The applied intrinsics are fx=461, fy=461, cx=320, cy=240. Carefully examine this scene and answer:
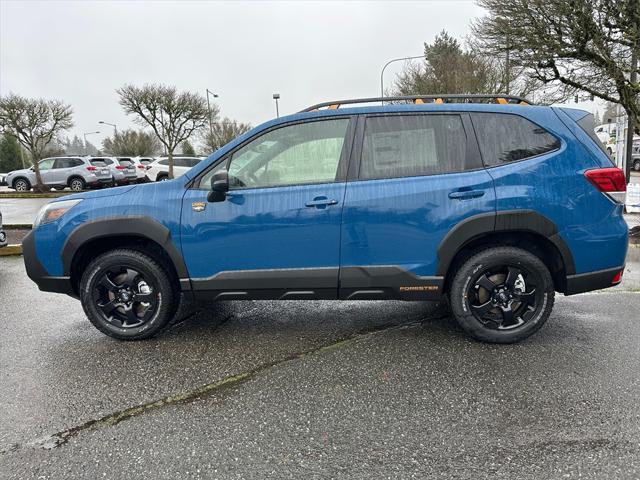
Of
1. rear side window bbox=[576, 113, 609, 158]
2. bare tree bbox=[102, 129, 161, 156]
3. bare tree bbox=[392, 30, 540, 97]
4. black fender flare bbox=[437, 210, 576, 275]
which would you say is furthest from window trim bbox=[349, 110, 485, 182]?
bare tree bbox=[102, 129, 161, 156]

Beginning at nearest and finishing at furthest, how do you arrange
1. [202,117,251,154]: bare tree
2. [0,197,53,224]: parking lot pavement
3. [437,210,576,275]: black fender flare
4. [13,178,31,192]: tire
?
[437,210,576,275]: black fender flare < [0,197,53,224]: parking lot pavement < [13,178,31,192]: tire < [202,117,251,154]: bare tree

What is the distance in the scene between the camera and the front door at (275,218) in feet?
11.1

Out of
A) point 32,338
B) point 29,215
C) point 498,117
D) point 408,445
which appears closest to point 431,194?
point 498,117

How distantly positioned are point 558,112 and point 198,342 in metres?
3.31

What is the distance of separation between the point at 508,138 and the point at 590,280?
1.21 m

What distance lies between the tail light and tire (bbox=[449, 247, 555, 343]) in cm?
67

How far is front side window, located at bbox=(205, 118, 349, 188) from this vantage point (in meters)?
3.46

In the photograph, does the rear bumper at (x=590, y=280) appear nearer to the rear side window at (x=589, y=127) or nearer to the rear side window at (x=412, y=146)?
the rear side window at (x=589, y=127)

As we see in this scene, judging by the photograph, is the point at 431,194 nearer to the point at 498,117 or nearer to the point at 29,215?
the point at 498,117

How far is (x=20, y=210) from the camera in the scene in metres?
13.7

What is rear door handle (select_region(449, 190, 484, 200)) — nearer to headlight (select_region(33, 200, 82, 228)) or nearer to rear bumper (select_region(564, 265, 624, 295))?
rear bumper (select_region(564, 265, 624, 295))

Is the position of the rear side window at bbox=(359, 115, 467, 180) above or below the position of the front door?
above

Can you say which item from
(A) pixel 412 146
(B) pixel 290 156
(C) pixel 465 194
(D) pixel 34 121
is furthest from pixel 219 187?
(D) pixel 34 121

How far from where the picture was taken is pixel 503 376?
10.0 feet
